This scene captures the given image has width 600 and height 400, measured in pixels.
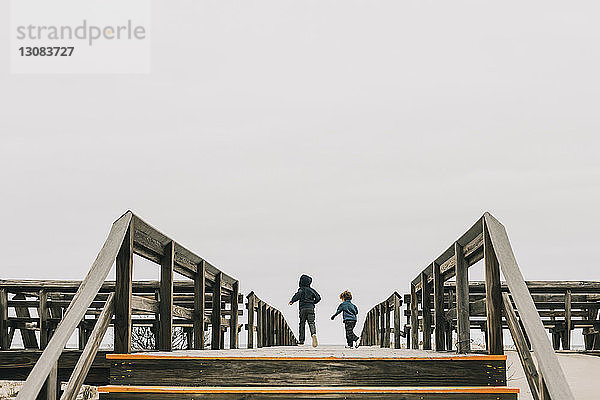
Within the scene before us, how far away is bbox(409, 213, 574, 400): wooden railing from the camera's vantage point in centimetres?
573

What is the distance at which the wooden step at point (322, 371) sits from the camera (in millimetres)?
7117

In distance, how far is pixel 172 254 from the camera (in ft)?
29.3

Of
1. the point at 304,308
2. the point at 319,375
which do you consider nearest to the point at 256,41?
the point at 304,308

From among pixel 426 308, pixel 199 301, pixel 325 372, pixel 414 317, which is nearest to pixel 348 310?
pixel 414 317

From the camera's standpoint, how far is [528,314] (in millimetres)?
6277

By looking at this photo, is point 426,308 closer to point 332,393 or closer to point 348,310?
point 332,393

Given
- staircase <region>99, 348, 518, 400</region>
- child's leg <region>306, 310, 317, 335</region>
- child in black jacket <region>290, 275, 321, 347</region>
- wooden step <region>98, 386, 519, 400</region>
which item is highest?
child in black jacket <region>290, 275, 321, 347</region>

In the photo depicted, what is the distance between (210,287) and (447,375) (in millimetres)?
6120

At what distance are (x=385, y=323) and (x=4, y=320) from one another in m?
9.42

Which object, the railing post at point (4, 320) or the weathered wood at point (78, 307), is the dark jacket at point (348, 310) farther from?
the weathered wood at point (78, 307)

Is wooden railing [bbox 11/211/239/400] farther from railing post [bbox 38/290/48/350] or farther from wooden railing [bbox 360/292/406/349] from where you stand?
wooden railing [bbox 360/292/406/349]

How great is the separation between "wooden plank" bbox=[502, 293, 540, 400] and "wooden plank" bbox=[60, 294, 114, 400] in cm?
302

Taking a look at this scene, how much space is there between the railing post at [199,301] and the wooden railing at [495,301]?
2.67 metres

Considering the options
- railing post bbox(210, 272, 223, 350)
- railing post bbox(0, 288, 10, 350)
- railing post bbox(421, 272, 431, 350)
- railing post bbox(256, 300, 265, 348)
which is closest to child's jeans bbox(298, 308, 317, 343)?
railing post bbox(256, 300, 265, 348)
